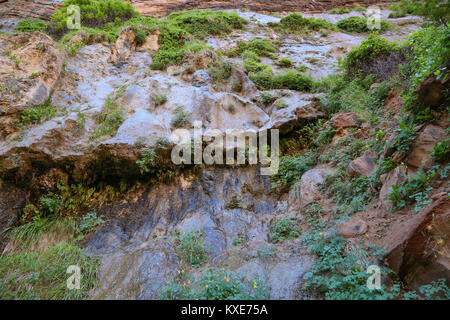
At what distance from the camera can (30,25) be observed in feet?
38.2

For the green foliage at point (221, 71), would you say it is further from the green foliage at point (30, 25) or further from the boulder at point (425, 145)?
the green foliage at point (30, 25)

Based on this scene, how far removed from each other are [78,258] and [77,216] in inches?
60.4

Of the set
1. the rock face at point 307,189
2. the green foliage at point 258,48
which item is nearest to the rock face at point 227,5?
the green foliage at point 258,48

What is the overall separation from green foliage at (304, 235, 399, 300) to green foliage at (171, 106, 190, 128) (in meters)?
4.85

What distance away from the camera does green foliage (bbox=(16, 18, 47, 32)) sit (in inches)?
451

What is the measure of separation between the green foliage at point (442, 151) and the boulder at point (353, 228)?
1.53 meters

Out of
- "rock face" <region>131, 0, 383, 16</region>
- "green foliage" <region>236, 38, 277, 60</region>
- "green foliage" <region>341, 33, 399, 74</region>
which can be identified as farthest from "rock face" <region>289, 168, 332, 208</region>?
"rock face" <region>131, 0, 383, 16</region>

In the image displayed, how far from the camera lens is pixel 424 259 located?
324cm

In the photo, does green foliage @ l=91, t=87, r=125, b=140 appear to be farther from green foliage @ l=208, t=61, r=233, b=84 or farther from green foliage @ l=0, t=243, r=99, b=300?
green foliage @ l=208, t=61, r=233, b=84

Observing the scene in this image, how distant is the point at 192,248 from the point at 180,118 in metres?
3.90

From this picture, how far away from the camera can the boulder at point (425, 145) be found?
157 inches

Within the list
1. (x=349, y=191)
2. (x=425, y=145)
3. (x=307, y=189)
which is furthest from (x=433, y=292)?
(x=307, y=189)

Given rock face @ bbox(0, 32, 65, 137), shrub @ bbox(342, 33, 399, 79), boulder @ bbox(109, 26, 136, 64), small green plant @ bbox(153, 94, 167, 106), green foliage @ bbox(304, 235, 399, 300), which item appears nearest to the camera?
green foliage @ bbox(304, 235, 399, 300)
